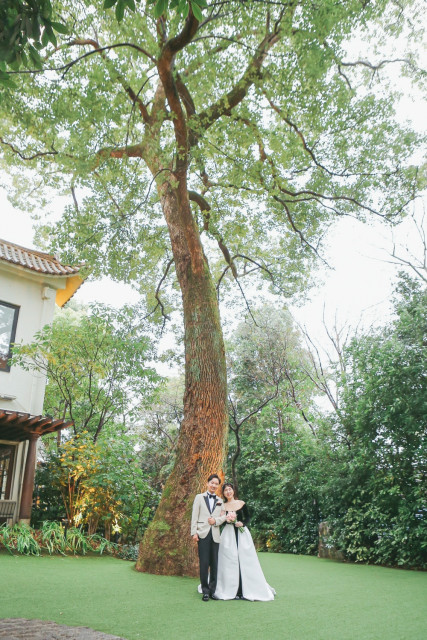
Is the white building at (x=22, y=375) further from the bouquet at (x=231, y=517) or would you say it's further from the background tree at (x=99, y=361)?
the bouquet at (x=231, y=517)

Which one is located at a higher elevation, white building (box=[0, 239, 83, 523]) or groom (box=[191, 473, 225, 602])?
white building (box=[0, 239, 83, 523])

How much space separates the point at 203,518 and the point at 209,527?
121 millimetres

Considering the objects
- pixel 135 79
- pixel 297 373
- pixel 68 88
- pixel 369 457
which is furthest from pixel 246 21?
pixel 297 373

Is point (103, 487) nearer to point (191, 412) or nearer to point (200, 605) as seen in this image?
point (191, 412)

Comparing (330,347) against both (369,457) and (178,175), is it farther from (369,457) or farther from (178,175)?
(178,175)

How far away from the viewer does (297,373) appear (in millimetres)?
15461

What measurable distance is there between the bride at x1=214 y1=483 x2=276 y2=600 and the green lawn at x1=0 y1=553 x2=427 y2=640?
24 cm

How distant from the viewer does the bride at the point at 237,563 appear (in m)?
5.28

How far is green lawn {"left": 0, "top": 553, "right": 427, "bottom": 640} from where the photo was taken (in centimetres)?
379

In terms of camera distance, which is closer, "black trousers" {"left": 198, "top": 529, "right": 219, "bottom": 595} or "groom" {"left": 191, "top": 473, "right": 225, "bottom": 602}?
"black trousers" {"left": 198, "top": 529, "right": 219, "bottom": 595}

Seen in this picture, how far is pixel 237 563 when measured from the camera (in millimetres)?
5383

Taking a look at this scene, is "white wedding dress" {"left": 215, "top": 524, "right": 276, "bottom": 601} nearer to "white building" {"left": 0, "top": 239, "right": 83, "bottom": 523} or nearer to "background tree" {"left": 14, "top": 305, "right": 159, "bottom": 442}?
"background tree" {"left": 14, "top": 305, "right": 159, "bottom": 442}

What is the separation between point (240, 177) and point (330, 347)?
406 inches

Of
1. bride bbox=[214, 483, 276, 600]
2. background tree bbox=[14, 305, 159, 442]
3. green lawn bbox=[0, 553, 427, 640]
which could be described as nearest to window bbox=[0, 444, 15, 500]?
background tree bbox=[14, 305, 159, 442]
